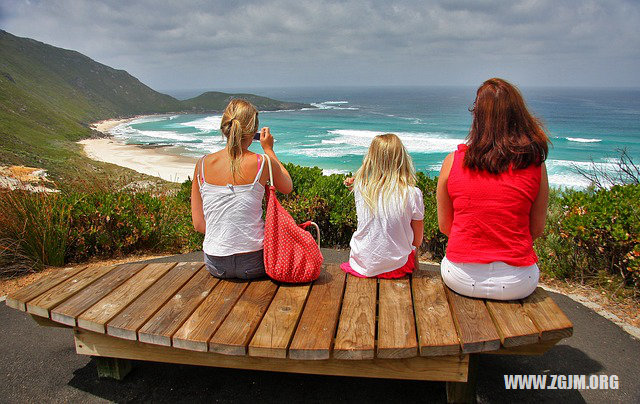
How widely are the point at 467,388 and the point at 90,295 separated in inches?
Result: 97.9

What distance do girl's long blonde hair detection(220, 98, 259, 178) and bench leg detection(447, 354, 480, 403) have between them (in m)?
1.89

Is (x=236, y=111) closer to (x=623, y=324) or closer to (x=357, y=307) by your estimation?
(x=357, y=307)

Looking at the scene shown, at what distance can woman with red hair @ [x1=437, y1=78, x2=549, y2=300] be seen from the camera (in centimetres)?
254

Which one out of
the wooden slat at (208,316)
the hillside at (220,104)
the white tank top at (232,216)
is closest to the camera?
the wooden slat at (208,316)

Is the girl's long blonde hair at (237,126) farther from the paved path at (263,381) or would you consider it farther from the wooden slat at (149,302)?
the paved path at (263,381)

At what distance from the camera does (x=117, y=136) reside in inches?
2685

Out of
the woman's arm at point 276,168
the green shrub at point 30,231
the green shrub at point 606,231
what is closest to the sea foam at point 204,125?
the green shrub at point 30,231

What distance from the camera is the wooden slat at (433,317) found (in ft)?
7.63

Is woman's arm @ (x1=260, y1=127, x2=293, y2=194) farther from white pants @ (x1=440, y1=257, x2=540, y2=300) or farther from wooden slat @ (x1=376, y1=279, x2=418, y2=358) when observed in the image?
white pants @ (x1=440, y1=257, x2=540, y2=300)

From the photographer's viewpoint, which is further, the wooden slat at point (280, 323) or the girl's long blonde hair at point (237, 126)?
the girl's long blonde hair at point (237, 126)

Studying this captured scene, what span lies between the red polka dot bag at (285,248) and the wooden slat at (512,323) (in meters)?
1.16

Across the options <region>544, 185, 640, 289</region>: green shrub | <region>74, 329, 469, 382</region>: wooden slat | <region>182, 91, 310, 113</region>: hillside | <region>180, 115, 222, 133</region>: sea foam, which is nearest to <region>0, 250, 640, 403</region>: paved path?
<region>74, 329, 469, 382</region>: wooden slat

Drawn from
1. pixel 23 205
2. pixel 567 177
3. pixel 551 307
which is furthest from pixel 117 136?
pixel 551 307

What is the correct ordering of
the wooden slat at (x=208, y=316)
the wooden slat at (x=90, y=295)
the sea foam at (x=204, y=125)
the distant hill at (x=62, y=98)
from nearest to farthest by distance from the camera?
the wooden slat at (x=208, y=316)
the wooden slat at (x=90, y=295)
the distant hill at (x=62, y=98)
the sea foam at (x=204, y=125)
